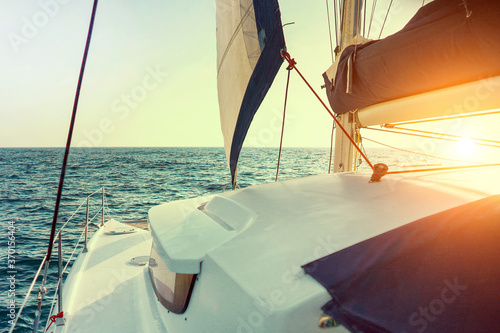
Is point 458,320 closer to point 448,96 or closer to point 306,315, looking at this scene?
point 306,315

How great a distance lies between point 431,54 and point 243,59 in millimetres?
1415

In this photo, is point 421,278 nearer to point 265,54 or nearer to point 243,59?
point 265,54

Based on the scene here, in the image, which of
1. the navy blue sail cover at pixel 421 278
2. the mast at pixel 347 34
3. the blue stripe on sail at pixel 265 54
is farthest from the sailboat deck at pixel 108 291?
the mast at pixel 347 34

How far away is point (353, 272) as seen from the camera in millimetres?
1148

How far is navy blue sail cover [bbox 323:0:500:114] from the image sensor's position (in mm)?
1717

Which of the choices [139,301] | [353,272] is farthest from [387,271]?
[139,301]

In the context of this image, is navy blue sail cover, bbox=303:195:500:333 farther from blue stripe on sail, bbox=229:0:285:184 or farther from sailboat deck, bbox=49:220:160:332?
blue stripe on sail, bbox=229:0:285:184

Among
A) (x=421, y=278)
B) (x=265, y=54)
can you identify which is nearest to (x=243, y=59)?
(x=265, y=54)

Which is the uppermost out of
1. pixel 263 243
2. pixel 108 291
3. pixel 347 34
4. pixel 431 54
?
pixel 347 34

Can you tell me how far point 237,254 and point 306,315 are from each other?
1.38ft

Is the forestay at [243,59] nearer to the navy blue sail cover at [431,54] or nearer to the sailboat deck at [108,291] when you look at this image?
the navy blue sail cover at [431,54]

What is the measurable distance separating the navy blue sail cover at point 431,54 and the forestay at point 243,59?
2.31 ft

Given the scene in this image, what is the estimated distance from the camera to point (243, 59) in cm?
266

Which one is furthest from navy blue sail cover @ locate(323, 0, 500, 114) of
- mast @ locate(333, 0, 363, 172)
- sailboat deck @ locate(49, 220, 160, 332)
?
sailboat deck @ locate(49, 220, 160, 332)
